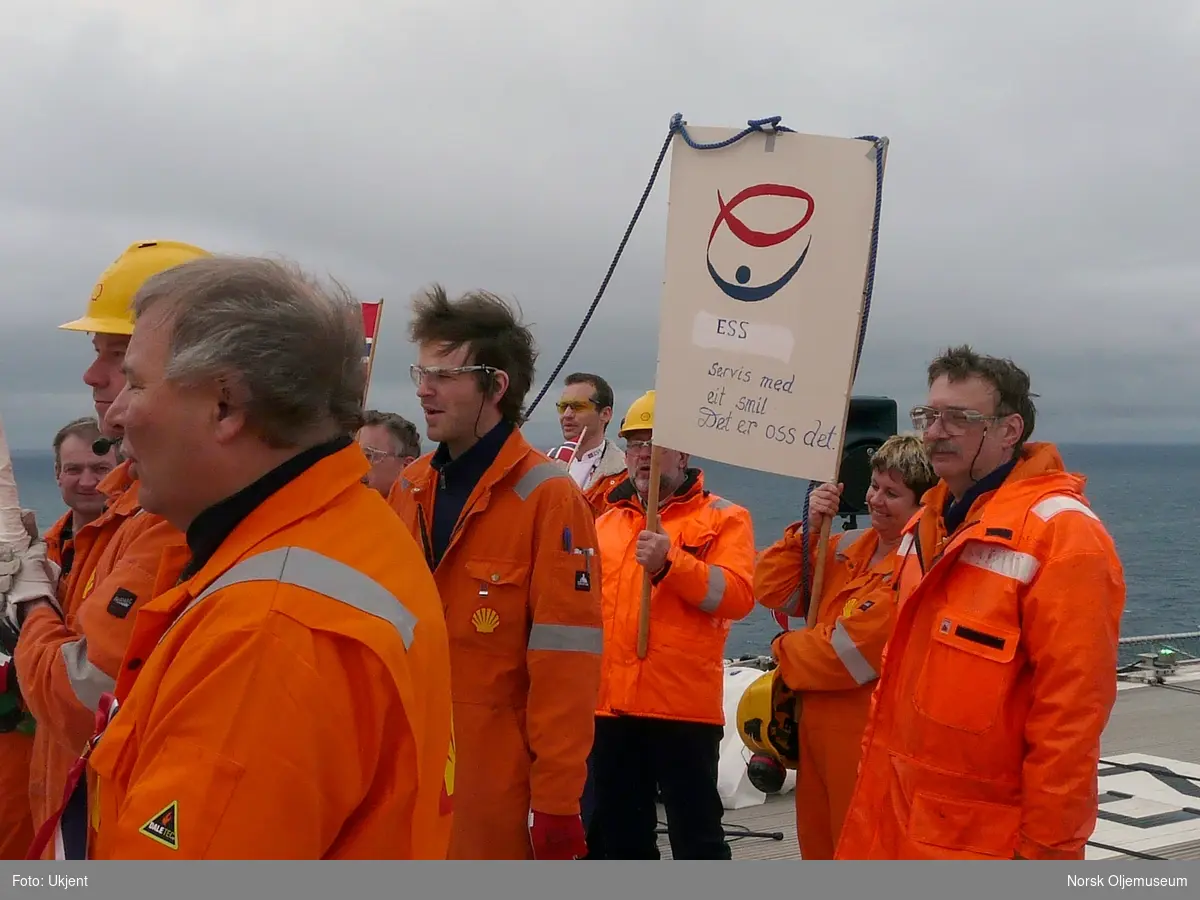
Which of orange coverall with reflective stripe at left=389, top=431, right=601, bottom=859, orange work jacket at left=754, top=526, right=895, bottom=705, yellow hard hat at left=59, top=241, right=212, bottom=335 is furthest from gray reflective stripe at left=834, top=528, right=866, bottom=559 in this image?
yellow hard hat at left=59, top=241, right=212, bottom=335

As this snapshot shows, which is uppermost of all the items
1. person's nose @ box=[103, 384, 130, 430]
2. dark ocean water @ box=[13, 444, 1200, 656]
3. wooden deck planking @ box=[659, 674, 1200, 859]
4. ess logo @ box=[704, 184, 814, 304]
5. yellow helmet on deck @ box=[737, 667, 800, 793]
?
ess logo @ box=[704, 184, 814, 304]

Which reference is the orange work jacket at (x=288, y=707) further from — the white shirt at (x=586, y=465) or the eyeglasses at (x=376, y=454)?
the white shirt at (x=586, y=465)

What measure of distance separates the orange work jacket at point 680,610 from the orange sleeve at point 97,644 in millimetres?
2695

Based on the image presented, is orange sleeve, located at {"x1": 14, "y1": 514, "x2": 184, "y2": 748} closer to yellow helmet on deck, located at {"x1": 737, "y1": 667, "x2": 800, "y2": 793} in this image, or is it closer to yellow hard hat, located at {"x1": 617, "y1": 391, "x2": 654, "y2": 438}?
yellow helmet on deck, located at {"x1": 737, "y1": 667, "x2": 800, "y2": 793}

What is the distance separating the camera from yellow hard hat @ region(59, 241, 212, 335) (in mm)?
2910

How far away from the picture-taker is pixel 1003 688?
3283 mm

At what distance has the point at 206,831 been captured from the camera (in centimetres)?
140

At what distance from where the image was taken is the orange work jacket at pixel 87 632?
232 centimetres

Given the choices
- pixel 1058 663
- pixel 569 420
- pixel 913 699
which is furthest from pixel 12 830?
pixel 569 420

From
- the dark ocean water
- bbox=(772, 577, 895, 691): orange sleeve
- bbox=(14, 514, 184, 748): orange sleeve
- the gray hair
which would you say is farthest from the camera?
the dark ocean water

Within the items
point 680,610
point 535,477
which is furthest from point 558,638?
point 680,610

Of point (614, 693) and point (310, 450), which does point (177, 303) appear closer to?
point (310, 450)

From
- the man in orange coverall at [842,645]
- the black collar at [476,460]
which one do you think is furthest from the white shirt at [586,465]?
the black collar at [476,460]

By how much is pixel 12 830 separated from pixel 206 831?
2378mm
